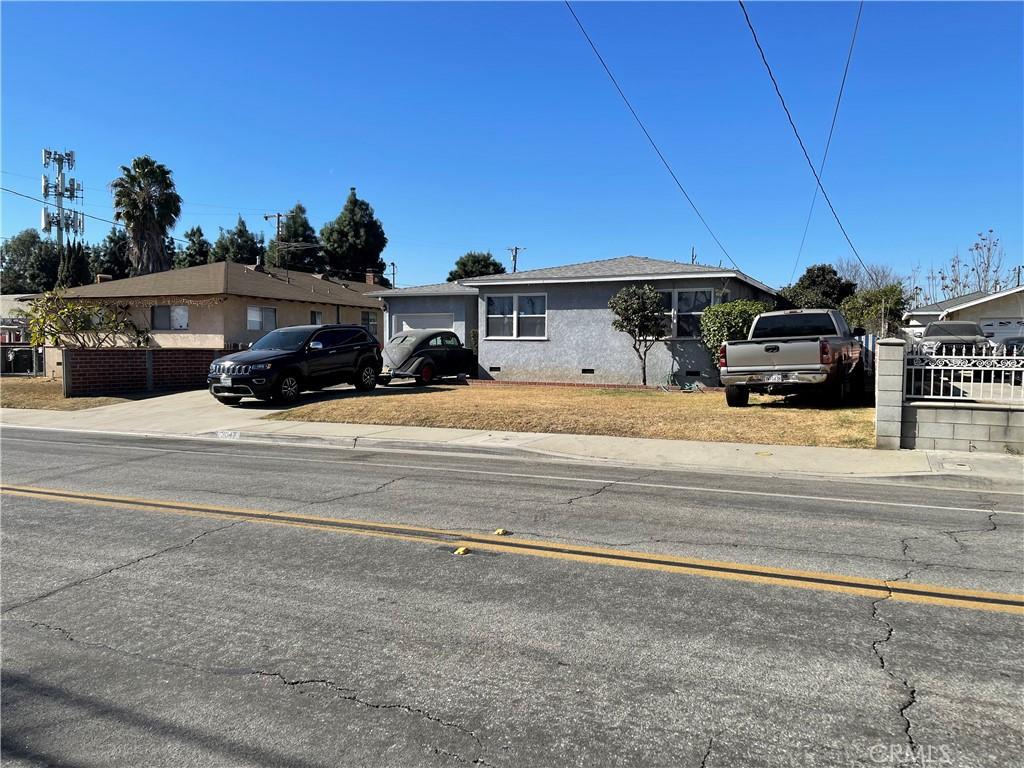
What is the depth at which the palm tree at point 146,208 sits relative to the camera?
123 ft

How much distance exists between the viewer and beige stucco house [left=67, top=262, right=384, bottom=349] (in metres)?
26.0

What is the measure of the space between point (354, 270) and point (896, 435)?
49.9 metres

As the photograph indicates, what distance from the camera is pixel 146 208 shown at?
38062 millimetres

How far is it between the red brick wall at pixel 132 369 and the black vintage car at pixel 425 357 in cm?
674

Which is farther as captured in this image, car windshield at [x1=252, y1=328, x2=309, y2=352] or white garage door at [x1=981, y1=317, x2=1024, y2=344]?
white garage door at [x1=981, y1=317, x2=1024, y2=344]

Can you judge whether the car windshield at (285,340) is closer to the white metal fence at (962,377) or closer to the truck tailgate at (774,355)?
the truck tailgate at (774,355)

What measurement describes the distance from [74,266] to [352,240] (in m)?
21.1

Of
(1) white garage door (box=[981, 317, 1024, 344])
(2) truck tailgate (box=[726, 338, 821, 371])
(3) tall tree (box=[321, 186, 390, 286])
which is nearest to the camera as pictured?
(2) truck tailgate (box=[726, 338, 821, 371])

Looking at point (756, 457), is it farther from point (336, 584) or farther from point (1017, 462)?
point (336, 584)

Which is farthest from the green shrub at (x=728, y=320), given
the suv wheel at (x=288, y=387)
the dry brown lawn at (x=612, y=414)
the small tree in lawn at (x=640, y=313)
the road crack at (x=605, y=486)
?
the suv wheel at (x=288, y=387)

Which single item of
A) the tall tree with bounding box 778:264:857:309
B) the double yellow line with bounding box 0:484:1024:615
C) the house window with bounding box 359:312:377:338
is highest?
the tall tree with bounding box 778:264:857:309

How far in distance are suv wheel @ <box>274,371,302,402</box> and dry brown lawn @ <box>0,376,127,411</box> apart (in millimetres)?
5727

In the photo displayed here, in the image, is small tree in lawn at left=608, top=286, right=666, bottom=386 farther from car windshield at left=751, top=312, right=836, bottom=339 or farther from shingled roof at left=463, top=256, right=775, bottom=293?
car windshield at left=751, top=312, right=836, bottom=339

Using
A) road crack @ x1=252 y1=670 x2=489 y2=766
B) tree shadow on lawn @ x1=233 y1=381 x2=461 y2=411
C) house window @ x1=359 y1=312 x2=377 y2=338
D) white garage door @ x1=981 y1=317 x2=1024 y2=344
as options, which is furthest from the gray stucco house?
road crack @ x1=252 y1=670 x2=489 y2=766
